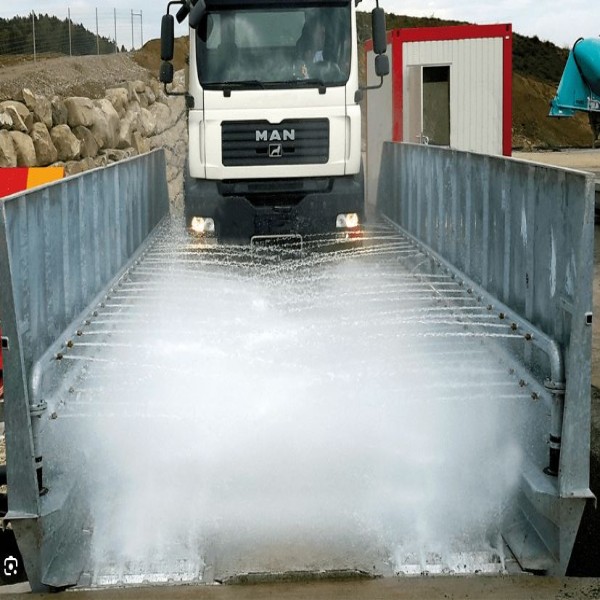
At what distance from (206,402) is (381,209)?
9836 mm

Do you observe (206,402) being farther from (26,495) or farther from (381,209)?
(381,209)

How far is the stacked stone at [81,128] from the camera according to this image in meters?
19.8

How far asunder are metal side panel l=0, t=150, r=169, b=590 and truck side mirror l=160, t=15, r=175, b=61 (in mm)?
3105

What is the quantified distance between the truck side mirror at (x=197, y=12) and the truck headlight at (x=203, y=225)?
2.21 metres

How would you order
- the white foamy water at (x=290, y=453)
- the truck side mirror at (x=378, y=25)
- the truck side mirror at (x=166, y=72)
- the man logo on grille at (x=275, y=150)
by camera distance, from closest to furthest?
the white foamy water at (x=290, y=453) → the truck side mirror at (x=378, y=25) → the man logo on grille at (x=275, y=150) → the truck side mirror at (x=166, y=72)

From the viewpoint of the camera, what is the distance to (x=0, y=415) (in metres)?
10.1

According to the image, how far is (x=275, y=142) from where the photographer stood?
1217 centimetres

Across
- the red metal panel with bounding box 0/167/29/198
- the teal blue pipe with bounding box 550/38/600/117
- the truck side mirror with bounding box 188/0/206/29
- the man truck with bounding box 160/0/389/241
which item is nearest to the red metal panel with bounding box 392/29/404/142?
the man truck with bounding box 160/0/389/241

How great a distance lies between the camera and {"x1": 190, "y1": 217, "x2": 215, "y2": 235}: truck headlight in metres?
12.1

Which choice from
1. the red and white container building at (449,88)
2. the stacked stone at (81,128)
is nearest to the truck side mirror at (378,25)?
the red and white container building at (449,88)

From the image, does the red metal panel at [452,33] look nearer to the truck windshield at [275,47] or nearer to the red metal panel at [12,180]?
the truck windshield at [275,47]

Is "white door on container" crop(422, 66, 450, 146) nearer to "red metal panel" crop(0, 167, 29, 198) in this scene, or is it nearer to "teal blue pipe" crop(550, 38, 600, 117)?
"red metal panel" crop(0, 167, 29, 198)

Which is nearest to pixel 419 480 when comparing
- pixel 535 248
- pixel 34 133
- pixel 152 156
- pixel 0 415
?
pixel 535 248

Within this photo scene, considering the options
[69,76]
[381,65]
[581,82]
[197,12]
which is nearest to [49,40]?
[69,76]
